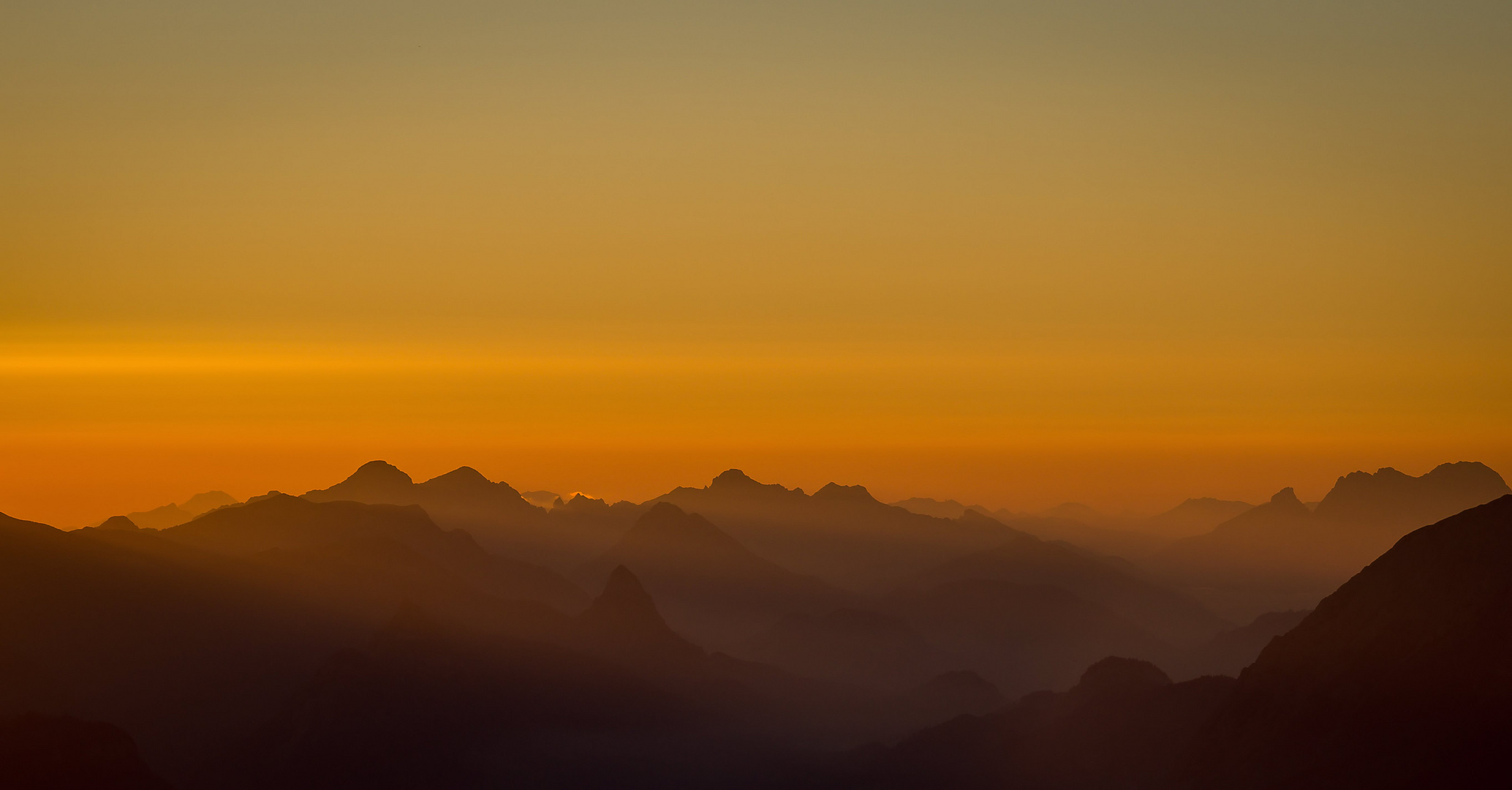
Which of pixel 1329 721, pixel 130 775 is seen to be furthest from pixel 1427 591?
pixel 130 775

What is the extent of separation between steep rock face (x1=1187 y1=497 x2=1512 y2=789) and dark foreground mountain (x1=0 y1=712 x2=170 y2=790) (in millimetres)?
142631

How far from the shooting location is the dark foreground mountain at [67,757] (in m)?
167

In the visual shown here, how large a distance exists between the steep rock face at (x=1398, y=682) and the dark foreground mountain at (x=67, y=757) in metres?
143

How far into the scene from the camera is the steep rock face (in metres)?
122

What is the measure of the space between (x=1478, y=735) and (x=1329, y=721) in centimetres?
1839

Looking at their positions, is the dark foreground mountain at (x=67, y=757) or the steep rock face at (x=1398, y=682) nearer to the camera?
→ the steep rock face at (x=1398, y=682)

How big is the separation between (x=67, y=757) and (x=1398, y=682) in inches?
6494

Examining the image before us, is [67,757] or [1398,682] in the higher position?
[1398,682]

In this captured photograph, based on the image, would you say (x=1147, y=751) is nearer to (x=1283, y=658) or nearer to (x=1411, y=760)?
(x=1283, y=658)

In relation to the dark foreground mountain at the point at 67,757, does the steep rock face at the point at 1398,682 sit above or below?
above

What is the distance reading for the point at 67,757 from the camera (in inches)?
6767

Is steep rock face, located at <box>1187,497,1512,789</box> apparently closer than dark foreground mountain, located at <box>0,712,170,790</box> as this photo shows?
Yes

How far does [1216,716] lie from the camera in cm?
15962

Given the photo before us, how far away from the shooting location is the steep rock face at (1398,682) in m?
122
